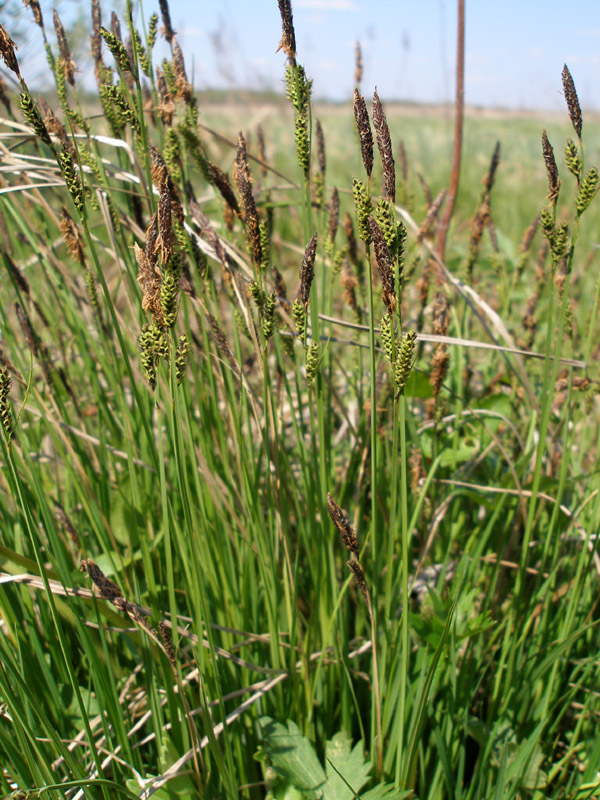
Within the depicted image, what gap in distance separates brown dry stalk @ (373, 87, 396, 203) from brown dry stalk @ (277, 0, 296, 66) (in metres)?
0.20

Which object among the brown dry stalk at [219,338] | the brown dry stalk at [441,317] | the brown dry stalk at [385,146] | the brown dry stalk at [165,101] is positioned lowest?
the brown dry stalk at [441,317]

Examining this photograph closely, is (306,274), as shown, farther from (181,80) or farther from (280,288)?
(181,80)

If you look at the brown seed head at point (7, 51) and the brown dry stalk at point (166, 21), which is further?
the brown dry stalk at point (166, 21)

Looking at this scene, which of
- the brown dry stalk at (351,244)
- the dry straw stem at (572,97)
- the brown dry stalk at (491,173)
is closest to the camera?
the dry straw stem at (572,97)

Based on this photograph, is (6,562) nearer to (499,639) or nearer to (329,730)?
(329,730)

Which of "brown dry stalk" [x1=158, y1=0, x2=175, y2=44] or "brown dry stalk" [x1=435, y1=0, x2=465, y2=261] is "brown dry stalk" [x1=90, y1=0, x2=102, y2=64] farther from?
"brown dry stalk" [x1=435, y1=0, x2=465, y2=261]

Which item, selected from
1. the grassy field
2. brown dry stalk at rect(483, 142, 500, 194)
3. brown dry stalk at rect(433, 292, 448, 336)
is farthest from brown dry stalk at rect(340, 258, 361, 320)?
brown dry stalk at rect(483, 142, 500, 194)

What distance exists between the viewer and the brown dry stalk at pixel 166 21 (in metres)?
1.00

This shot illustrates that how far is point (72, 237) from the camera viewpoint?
983 mm

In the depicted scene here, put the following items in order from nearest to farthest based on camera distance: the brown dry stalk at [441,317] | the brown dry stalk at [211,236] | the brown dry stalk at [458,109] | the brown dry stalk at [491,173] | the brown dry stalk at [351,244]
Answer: the brown dry stalk at [211,236] < the brown dry stalk at [441,317] < the brown dry stalk at [351,244] < the brown dry stalk at [491,173] < the brown dry stalk at [458,109]

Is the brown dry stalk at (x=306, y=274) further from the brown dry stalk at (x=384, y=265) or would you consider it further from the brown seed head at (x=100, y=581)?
the brown seed head at (x=100, y=581)

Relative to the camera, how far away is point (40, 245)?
1202 millimetres

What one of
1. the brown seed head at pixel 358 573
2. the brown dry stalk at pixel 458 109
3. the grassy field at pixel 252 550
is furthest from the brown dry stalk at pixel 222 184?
the brown dry stalk at pixel 458 109

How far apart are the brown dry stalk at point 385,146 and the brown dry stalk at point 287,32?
20cm
